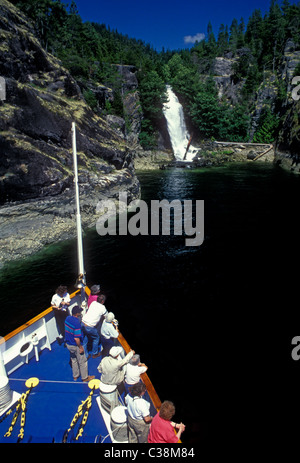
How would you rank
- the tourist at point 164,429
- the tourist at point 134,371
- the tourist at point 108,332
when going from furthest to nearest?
the tourist at point 108,332
the tourist at point 134,371
the tourist at point 164,429

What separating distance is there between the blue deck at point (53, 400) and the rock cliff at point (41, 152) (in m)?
12.9

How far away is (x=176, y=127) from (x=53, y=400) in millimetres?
80803

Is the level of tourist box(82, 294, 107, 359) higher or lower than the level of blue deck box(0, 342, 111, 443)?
higher

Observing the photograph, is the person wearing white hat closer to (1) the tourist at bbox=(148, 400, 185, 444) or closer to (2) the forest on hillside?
(1) the tourist at bbox=(148, 400, 185, 444)

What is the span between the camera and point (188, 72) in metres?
86.4

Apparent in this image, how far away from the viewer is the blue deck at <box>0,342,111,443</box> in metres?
7.61

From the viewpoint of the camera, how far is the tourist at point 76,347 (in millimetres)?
9234

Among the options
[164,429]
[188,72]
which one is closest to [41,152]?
[164,429]

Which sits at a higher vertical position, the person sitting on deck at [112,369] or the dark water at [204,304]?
the person sitting on deck at [112,369]

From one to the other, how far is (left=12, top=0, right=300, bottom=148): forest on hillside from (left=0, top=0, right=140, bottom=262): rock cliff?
93.1 feet

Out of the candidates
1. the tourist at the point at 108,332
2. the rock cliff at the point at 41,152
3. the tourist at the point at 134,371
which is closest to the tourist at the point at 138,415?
the tourist at the point at 134,371

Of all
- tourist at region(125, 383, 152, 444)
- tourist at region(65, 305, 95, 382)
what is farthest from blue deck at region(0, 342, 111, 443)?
tourist at region(125, 383, 152, 444)

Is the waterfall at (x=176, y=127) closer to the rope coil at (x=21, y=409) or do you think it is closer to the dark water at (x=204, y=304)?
the dark water at (x=204, y=304)

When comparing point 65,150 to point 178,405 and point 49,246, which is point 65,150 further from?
point 178,405
